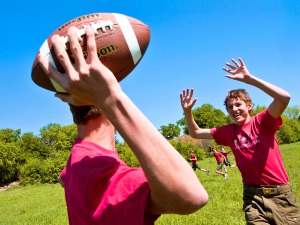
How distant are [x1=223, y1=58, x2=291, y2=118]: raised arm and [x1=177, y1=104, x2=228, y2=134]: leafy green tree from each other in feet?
284

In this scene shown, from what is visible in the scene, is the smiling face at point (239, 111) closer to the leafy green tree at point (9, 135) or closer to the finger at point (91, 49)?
the finger at point (91, 49)

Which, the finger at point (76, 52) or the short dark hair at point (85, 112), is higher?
the finger at point (76, 52)

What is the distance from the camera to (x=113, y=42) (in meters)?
2.19

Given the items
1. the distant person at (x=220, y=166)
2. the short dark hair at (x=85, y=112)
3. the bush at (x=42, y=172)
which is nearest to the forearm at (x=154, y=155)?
the short dark hair at (x=85, y=112)

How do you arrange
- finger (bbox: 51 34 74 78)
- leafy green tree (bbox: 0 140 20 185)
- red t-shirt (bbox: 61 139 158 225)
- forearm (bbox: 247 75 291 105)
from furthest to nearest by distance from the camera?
leafy green tree (bbox: 0 140 20 185) < forearm (bbox: 247 75 291 105) < red t-shirt (bbox: 61 139 158 225) < finger (bbox: 51 34 74 78)

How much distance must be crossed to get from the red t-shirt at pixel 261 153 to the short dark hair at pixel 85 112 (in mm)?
2857

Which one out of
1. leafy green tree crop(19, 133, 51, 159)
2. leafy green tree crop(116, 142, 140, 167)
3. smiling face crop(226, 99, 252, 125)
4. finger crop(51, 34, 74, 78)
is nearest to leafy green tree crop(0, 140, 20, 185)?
leafy green tree crop(19, 133, 51, 159)

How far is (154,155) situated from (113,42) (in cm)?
109

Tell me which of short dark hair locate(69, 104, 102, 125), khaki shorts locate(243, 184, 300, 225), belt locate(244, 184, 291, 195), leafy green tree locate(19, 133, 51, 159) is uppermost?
leafy green tree locate(19, 133, 51, 159)

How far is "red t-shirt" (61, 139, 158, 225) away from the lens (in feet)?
4.93

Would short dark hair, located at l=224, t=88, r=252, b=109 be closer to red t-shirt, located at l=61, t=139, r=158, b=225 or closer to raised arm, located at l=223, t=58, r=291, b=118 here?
raised arm, located at l=223, t=58, r=291, b=118

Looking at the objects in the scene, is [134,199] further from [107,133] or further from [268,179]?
[268,179]

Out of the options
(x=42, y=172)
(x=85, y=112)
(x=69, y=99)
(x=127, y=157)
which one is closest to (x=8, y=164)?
(x=42, y=172)

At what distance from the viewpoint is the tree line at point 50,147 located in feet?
148
